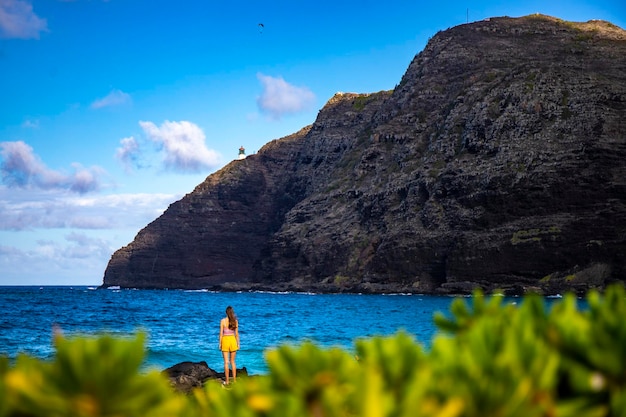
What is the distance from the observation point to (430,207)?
126 m

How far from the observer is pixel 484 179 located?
11831 cm

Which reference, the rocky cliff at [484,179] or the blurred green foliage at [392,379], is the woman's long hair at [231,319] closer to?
the blurred green foliage at [392,379]

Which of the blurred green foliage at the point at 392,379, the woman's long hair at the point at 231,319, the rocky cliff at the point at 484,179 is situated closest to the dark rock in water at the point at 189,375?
the woman's long hair at the point at 231,319

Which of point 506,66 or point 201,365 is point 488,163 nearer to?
point 506,66

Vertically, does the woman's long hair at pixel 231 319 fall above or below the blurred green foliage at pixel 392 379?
below

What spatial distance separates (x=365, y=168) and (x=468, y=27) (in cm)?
4098

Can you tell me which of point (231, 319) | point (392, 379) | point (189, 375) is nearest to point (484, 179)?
point (189, 375)

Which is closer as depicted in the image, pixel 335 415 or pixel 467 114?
pixel 335 415

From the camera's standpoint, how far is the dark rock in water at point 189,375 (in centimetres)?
1997

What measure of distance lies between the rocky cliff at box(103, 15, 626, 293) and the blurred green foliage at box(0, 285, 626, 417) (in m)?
100.0

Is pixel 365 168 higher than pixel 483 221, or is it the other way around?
pixel 365 168

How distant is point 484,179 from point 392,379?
118687 mm

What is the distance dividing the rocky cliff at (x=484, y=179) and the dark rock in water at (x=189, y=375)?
83704 mm

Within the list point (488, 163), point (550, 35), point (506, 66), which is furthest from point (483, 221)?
point (550, 35)
